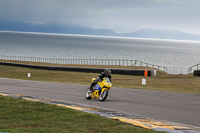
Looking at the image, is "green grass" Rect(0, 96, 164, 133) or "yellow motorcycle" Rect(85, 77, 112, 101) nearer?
"green grass" Rect(0, 96, 164, 133)

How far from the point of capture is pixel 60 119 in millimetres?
9531

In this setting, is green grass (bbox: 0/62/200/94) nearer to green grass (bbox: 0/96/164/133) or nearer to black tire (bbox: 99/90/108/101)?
black tire (bbox: 99/90/108/101)

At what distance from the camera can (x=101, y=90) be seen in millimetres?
15195

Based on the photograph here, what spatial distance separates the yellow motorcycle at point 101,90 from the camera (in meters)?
14.5

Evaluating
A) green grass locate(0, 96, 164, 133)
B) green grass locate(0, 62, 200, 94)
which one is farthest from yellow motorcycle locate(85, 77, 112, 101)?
green grass locate(0, 62, 200, 94)

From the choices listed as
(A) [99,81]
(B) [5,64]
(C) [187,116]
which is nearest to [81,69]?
(B) [5,64]

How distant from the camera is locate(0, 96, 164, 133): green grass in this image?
793 cm

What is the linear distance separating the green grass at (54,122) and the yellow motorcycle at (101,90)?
3.35 metres

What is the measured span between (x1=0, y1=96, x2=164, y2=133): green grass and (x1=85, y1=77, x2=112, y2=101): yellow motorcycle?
3350 mm

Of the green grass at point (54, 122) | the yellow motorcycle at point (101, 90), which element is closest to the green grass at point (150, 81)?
the yellow motorcycle at point (101, 90)

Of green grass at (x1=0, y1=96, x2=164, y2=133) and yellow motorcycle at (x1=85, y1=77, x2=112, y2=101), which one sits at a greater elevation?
yellow motorcycle at (x1=85, y1=77, x2=112, y2=101)

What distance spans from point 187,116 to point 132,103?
11.6 ft

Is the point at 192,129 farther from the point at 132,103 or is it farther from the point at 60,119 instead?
the point at 132,103

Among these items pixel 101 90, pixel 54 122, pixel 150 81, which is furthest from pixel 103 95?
pixel 150 81
